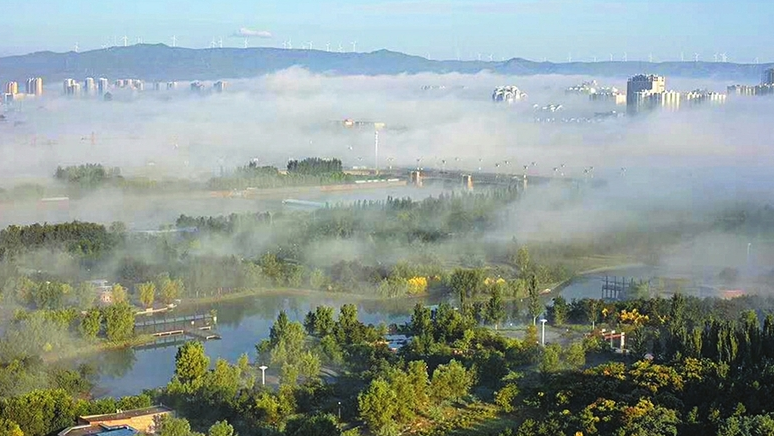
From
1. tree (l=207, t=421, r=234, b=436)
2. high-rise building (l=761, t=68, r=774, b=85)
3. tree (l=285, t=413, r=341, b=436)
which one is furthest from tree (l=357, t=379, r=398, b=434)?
high-rise building (l=761, t=68, r=774, b=85)

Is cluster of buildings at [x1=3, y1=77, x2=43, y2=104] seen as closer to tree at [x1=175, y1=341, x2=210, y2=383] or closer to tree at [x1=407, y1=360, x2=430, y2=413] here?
tree at [x1=175, y1=341, x2=210, y2=383]

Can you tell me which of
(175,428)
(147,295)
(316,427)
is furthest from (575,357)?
(147,295)

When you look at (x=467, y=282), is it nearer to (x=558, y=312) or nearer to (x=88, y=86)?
(x=558, y=312)

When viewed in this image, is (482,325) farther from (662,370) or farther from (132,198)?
(132,198)

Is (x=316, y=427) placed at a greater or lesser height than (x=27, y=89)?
lesser

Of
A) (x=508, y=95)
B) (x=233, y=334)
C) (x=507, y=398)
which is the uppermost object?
(x=508, y=95)

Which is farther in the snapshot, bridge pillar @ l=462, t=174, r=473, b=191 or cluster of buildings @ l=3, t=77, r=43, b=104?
cluster of buildings @ l=3, t=77, r=43, b=104

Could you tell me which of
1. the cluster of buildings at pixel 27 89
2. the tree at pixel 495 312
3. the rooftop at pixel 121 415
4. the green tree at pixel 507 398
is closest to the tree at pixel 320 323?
the tree at pixel 495 312
